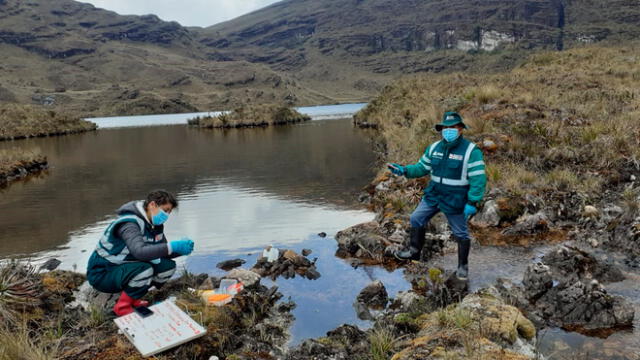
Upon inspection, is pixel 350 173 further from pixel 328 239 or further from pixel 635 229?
pixel 635 229

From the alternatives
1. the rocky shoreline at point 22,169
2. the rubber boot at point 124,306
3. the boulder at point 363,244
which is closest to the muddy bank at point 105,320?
the rubber boot at point 124,306

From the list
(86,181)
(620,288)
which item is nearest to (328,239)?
(620,288)

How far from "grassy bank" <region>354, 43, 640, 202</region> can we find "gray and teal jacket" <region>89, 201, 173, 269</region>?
709 centimetres

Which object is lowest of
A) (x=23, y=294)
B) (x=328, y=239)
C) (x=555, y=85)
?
(x=328, y=239)

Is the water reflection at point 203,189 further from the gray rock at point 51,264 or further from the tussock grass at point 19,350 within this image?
the tussock grass at point 19,350

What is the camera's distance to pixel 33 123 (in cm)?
4234

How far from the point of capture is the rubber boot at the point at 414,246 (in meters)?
6.57

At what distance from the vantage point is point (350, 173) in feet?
50.6

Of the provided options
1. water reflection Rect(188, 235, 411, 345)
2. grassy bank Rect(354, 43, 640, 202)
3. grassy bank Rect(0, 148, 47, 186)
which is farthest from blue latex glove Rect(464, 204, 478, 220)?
grassy bank Rect(0, 148, 47, 186)

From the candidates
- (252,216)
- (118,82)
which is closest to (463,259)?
(252,216)

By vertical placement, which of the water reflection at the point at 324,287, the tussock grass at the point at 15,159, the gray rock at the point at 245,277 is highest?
the tussock grass at the point at 15,159

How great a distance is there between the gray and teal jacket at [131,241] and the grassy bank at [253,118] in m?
42.0

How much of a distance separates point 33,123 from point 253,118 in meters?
22.0

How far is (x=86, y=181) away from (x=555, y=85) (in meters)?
19.6
